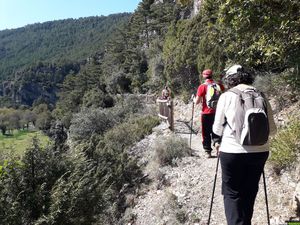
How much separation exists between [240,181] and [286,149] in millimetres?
3006

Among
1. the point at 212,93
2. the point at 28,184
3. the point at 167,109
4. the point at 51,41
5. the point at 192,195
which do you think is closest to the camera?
the point at 28,184

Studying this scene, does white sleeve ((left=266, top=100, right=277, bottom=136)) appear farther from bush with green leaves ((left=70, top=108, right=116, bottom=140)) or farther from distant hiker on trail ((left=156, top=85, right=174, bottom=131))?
bush with green leaves ((left=70, top=108, right=116, bottom=140))

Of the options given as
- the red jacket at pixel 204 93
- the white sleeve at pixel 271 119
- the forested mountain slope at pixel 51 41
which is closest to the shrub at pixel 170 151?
the red jacket at pixel 204 93

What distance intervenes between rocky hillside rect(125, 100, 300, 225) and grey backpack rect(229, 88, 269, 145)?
2127 millimetres

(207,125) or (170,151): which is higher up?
(207,125)

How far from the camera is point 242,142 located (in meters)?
2.98

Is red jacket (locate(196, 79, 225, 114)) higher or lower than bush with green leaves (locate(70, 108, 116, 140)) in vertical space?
higher

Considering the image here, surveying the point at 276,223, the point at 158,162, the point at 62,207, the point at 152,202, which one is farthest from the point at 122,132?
the point at 276,223

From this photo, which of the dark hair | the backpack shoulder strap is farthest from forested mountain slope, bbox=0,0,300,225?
the backpack shoulder strap

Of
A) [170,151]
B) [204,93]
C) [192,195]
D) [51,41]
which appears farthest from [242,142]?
[51,41]

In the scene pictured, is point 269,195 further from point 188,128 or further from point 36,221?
point 188,128

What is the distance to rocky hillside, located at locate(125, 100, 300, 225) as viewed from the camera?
5.16m

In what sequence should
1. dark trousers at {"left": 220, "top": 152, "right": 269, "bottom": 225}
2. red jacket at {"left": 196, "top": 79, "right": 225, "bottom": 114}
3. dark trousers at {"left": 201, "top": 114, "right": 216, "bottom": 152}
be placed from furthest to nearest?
dark trousers at {"left": 201, "top": 114, "right": 216, "bottom": 152}, red jacket at {"left": 196, "top": 79, "right": 225, "bottom": 114}, dark trousers at {"left": 220, "top": 152, "right": 269, "bottom": 225}

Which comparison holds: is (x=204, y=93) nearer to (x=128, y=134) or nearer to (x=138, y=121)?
(x=128, y=134)
